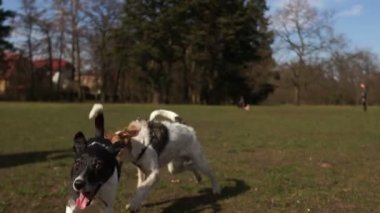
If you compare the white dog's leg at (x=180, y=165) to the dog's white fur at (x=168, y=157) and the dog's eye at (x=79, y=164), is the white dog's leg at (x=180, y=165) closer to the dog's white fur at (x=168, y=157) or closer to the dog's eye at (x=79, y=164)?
the dog's white fur at (x=168, y=157)

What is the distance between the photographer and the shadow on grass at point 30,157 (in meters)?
13.9

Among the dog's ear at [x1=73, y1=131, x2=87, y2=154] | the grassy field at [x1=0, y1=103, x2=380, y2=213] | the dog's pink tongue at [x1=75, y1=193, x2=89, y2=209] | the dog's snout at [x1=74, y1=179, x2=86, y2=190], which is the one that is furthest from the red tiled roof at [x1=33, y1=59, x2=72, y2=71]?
the dog's snout at [x1=74, y1=179, x2=86, y2=190]

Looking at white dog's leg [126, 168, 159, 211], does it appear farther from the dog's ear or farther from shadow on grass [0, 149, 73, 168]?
shadow on grass [0, 149, 73, 168]

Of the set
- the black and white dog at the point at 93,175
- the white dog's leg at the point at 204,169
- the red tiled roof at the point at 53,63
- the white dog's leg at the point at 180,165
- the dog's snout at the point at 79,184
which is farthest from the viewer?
the red tiled roof at the point at 53,63

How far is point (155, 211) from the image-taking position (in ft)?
28.1

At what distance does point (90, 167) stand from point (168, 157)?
10.9 ft

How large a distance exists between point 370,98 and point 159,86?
1098 inches

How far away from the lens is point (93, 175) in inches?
223

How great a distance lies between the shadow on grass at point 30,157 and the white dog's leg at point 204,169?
5.43m

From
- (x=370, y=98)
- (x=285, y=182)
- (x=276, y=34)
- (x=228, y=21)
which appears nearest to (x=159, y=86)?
(x=228, y=21)

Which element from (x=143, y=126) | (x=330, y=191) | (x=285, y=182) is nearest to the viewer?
(x=143, y=126)

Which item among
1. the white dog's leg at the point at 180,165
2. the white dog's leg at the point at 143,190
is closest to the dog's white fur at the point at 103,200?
the white dog's leg at the point at 143,190

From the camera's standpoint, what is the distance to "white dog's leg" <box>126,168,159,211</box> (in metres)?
7.95

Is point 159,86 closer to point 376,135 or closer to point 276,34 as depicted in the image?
point 276,34
